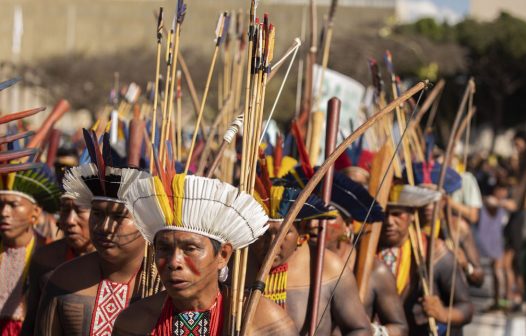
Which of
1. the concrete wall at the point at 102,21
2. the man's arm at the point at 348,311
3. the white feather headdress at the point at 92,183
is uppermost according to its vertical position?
the white feather headdress at the point at 92,183

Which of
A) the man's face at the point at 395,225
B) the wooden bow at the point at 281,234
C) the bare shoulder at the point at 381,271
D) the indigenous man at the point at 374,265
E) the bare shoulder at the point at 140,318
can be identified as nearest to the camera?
the wooden bow at the point at 281,234

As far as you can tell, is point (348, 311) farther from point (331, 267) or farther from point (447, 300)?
point (447, 300)

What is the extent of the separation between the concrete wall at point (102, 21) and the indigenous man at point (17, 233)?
5054 centimetres

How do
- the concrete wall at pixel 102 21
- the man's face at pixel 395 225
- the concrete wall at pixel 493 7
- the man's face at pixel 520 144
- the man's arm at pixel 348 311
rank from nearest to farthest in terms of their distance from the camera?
the man's arm at pixel 348 311
the man's face at pixel 395 225
the man's face at pixel 520 144
the concrete wall at pixel 102 21
the concrete wall at pixel 493 7

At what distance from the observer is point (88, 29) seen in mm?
64812

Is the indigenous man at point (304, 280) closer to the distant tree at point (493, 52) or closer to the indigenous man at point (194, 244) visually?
the indigenous man at point (194, 244)

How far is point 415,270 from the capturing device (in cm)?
700

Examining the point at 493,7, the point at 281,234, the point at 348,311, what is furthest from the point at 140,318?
the point at 493,7

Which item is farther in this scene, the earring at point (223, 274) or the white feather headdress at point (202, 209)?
the earring at point (223, 274)

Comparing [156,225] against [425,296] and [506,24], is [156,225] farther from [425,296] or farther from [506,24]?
[506,24]

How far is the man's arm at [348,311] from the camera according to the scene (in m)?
5.14

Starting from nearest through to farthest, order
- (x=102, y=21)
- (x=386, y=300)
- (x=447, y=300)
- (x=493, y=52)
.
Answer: (x=386, y=300) < (x=447, y=300) < (x=493, y=52) < (x=102, y=21)

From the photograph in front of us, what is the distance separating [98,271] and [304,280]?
0.93 metres

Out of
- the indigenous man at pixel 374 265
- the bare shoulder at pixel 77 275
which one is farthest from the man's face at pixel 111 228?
the indigenous man at pixel 374 265
